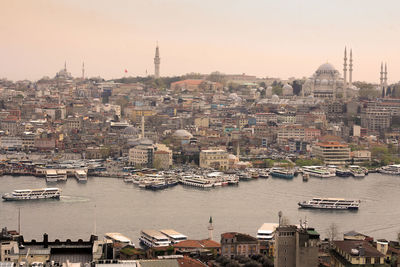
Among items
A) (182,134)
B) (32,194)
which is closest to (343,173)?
(182,134)

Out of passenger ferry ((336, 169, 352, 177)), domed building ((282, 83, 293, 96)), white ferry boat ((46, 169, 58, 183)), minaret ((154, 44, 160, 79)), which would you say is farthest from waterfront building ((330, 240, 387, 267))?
minaret ((154, 44, 160, 79))

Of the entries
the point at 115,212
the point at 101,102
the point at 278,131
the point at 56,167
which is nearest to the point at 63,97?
the point at 101,102

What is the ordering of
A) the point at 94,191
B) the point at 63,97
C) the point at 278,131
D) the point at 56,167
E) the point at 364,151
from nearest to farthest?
1. the point at 94,191
2. the point at 56,167
3. the point at 364,151
4. the point at 278,131
5. the point at 63,97

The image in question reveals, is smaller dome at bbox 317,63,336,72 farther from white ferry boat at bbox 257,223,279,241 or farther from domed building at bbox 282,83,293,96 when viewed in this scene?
white ferry boat at bbox 257,223,279,241

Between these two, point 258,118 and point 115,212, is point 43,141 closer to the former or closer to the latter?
point 258,118

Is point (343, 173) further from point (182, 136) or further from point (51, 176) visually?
point (51, 176)

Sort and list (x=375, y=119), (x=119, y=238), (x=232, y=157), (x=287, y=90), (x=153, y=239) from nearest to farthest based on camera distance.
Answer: (x=119, y=238) → (x=153, y=239) → (x=232, y=157) → (x=375, y=119) → (x=287, y=90)
